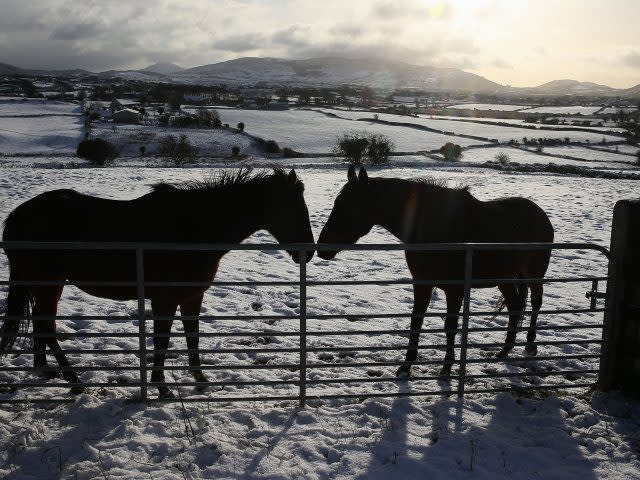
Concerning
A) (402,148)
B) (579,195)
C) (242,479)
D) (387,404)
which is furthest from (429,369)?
(402,148)

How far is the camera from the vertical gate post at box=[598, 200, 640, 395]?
4.39m

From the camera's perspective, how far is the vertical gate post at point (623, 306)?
439cm

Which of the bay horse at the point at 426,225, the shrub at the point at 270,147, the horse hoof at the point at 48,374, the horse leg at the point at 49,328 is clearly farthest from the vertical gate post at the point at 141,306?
the shrub at the point at 270,147

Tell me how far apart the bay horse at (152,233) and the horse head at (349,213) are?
0.33 meters

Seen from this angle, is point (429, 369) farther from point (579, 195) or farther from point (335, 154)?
point (335, 154)

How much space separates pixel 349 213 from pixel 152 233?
1.99 m

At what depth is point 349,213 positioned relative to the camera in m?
A: 5.15

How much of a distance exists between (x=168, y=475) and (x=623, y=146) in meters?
61.2

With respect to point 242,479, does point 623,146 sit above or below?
above

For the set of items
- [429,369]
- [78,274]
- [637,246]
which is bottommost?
[429,369]

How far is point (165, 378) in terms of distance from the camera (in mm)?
4945

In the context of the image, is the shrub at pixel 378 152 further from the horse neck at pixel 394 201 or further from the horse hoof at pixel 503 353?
the horse neck at pixel 394 201

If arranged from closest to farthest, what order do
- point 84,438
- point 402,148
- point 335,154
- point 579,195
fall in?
point 84,438 < point 579,195 < point 335,154 < point 402,148

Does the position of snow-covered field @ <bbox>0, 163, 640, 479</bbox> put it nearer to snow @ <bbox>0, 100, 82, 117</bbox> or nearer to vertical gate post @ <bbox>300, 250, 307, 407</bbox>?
vertical gate post @ <bbox>300, 250, 307, 407</bbox>
